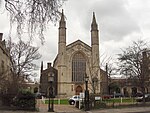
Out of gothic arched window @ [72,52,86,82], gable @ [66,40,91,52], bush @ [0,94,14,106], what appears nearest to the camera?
bush @ [0,94,14,106]

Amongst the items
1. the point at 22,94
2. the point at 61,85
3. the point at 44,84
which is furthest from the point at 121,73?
the point at 44,84

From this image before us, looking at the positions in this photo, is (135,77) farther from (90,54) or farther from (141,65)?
(90,54)

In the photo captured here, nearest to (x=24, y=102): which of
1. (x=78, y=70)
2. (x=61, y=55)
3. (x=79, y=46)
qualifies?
(x=61, y=55)

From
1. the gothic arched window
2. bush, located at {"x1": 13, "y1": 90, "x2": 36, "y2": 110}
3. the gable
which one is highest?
the gable

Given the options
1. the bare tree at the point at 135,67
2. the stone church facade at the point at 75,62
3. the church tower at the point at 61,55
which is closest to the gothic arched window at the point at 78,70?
the stone church facade at the point at 75,62

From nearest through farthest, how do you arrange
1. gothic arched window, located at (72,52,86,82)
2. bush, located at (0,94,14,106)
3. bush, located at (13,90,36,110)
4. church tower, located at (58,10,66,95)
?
bush, located at (13,90,36,110) → bush, located at (0,94,14,106) → church tower, located at (58,10,66,95) → gothic arched window, located at (72,52,86,82)

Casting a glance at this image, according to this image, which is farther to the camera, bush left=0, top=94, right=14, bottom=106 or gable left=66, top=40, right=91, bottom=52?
gable left=66, top=40, right=91, bottom=52

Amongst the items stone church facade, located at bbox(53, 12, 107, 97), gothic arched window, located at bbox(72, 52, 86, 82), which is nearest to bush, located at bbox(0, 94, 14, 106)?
stone church facade, located at bbox(53, 12, 107, 97)

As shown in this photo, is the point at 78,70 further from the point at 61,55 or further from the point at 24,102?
the point at 24,102

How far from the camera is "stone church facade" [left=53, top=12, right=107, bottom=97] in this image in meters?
76.6

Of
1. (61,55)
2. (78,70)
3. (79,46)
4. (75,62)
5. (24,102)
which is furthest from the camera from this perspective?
(79,46)

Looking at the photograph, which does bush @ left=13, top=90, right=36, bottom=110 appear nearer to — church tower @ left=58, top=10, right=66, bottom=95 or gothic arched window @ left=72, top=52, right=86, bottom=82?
church tower @ left=58, top=10, right=66, bottom=95

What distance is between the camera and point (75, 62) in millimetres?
80000

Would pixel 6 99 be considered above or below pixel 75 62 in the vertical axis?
below
